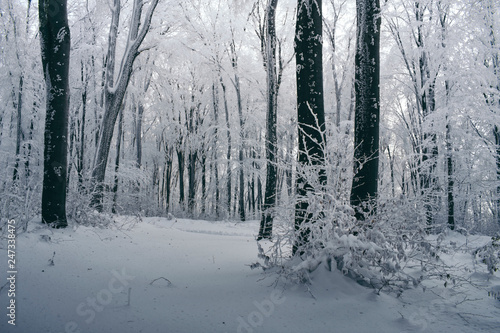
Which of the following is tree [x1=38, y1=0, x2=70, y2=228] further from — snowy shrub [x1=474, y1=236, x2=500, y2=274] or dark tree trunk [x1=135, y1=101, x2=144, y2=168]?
dark tree trunk [x1=135, y1=101, x2=144, y2=168]

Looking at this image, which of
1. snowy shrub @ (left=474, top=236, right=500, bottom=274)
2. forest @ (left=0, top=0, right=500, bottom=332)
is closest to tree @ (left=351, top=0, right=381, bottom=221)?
forest @ (left=0, top=0, right=500, bottom=332)

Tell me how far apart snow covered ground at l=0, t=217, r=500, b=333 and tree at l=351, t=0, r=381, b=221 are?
1242mm

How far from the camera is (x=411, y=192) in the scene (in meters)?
3.13

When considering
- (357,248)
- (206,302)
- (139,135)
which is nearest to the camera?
(206,302)

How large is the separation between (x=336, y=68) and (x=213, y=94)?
23.4ft

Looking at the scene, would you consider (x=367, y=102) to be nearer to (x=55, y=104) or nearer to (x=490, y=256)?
(x=490, y=256)

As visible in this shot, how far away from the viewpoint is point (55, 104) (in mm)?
4230

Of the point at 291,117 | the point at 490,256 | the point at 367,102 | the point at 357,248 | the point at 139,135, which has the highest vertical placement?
the point at 291,117

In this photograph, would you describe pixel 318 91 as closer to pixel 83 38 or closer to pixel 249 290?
pixel 249 290

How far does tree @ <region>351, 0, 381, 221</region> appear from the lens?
3465 mm

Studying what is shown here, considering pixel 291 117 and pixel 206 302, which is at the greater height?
pixel 291 117

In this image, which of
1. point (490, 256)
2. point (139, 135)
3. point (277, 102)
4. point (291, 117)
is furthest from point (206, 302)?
point (291, 117)

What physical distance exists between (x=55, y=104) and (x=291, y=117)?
1551cm

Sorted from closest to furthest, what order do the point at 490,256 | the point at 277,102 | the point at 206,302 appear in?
the point at 206,302 < the point at 490,256 < the point at 277,102
